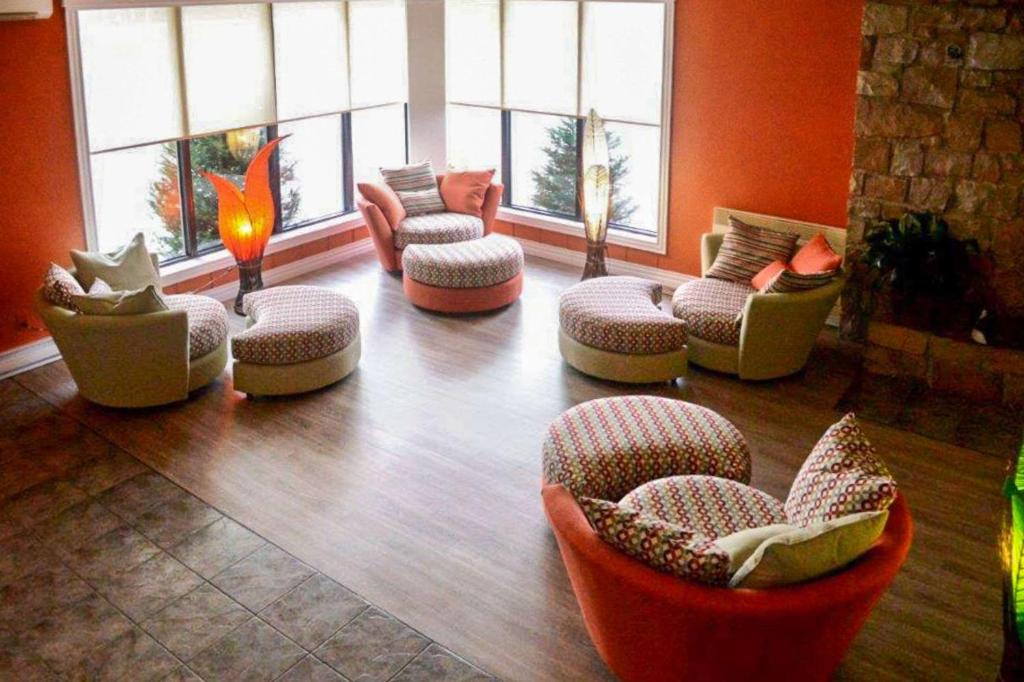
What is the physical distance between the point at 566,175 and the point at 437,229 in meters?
1.29

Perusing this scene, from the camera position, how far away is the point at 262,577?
464cm

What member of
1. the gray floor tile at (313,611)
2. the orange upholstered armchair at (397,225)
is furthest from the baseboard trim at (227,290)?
the gray floor tile at (313,611)

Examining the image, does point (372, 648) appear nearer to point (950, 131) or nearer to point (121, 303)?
point (121, 303)

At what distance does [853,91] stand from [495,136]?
320cm

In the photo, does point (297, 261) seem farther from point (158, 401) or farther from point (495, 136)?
point (158, 401)

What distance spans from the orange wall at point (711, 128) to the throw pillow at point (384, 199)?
1883mm

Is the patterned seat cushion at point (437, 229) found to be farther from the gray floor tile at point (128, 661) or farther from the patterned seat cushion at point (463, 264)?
the gray floor tile at point (128, 661)

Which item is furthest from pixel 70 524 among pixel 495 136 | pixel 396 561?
pixel 495 136

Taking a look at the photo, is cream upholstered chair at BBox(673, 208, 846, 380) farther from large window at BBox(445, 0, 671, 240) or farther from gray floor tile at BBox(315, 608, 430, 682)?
gray floor tile at BBox(315, 608, 430, 682)

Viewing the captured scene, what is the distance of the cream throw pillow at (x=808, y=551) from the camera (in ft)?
11.1

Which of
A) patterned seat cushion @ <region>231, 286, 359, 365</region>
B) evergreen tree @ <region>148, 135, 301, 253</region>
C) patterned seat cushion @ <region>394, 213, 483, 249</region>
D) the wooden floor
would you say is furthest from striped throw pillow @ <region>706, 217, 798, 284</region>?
evergreen tree @ <region>148, 135, 301, 253</region>

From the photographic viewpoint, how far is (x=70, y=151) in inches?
265

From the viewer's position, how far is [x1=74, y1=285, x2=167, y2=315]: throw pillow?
19.2ft

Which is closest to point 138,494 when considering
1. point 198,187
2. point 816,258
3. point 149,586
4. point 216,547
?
point 216,547
